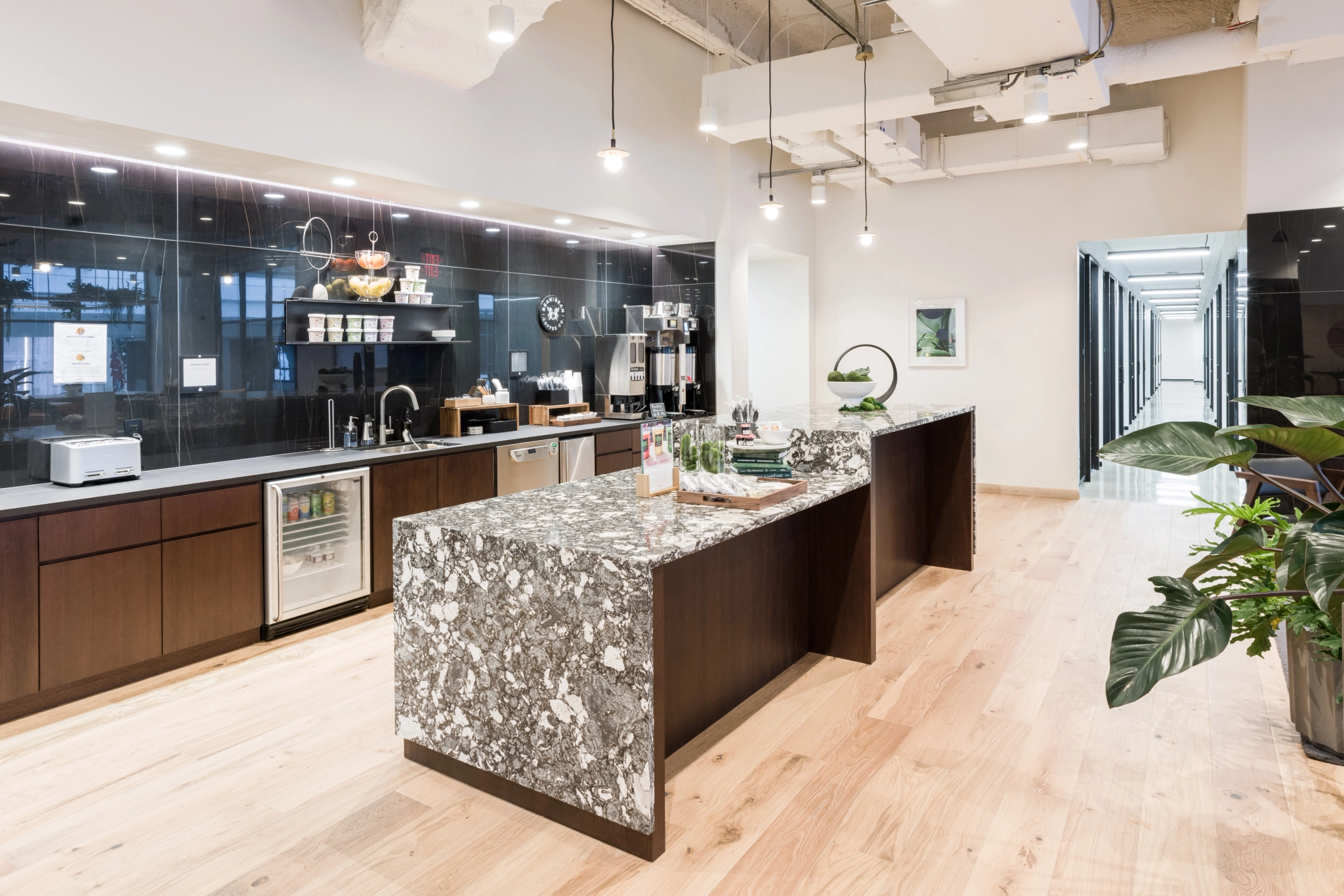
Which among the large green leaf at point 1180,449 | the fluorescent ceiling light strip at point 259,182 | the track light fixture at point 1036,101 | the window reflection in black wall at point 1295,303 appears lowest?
the large green leaf at point 1180,449

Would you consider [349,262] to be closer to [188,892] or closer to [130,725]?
[130,725]

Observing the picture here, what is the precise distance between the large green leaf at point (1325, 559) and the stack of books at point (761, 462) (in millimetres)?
1659

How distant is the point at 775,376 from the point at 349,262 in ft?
18.5

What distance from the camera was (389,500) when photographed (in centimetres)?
458

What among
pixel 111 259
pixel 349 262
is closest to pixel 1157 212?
pixel 349 262

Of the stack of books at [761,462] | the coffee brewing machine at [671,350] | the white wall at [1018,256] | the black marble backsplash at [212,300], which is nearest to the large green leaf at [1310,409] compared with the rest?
the stack of books at [761,462]

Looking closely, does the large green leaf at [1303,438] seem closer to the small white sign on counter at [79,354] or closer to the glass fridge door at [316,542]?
the glass fridge door at [316,542]

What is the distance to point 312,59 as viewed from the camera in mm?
4059

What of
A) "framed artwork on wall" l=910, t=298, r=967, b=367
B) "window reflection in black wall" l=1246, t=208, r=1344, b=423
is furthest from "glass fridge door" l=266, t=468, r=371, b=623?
"window reflection in black wall" l=1246, t=208, r=1344, b=423

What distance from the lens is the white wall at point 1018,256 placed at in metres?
7.10

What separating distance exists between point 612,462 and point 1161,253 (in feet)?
24.8

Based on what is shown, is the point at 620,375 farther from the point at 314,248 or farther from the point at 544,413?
the point at 314,248

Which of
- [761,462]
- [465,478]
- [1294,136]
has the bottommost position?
[465,478]

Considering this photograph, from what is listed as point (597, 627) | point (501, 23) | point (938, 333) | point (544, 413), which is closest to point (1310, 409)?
point (597, 627)
